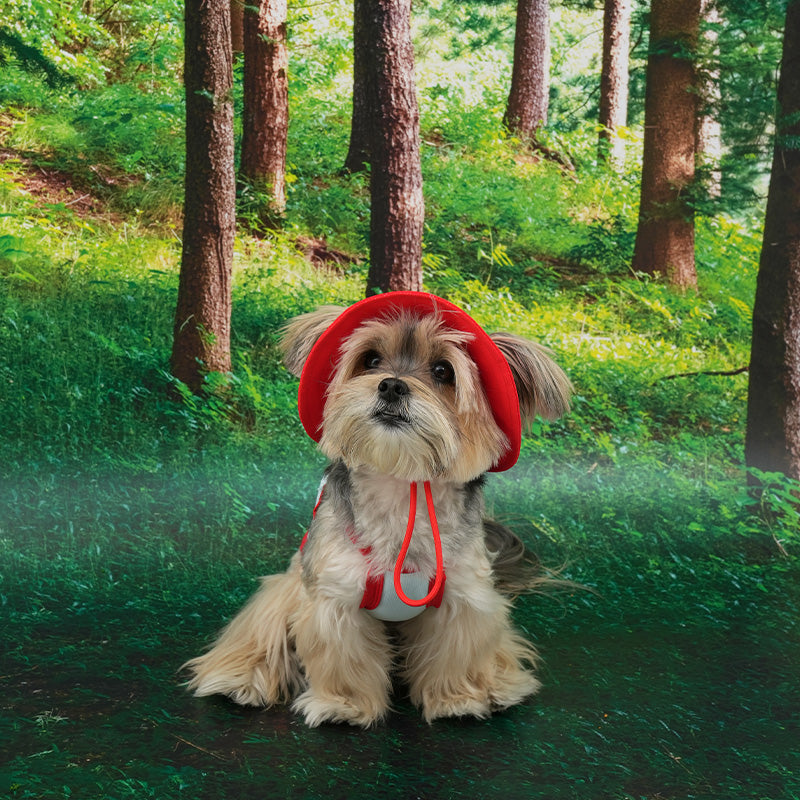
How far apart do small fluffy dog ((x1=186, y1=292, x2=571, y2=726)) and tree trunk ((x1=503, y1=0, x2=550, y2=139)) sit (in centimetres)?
819

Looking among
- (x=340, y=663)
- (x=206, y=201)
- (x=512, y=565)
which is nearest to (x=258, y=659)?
(x=340, y=663)

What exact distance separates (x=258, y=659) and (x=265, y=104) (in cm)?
558

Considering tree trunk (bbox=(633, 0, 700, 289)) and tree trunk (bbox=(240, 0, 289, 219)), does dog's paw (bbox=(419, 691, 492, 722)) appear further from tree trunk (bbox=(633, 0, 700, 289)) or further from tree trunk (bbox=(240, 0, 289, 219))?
tree trunk (bbox=(633, 0, 700, 289))

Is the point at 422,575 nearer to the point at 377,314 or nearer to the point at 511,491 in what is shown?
the point at 377,314

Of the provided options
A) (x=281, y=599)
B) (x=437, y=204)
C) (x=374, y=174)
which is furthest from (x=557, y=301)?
(x=281, y=599)

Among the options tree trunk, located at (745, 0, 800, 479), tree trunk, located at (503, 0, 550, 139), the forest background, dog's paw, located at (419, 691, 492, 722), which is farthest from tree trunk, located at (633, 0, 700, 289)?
dog's paw, located at (419, 691, 492, 722)

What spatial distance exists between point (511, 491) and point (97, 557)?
7.06 ft

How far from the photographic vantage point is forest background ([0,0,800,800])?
268 centimetres

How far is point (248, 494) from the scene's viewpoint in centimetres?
476

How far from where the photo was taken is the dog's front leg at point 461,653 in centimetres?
276

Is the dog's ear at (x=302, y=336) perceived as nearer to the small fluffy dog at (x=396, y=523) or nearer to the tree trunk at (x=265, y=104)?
the small fluffy dog at (x=396, y=523)

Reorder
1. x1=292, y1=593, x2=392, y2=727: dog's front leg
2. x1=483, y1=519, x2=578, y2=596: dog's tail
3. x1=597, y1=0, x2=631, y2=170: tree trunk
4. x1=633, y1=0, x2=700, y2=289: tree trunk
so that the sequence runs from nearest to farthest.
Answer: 1. x1=292, y1=593, x2=392, y2=727: dog's front leg
2. x1=483, y1=519, x2=578, y2=596: dog's tail
3. x1=633, y1=0, x2=700, y2=289: tree trunk
4. x1=597, y1=0, x2=631, y2=170: tree trunk

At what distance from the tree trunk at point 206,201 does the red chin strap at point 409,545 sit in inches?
120

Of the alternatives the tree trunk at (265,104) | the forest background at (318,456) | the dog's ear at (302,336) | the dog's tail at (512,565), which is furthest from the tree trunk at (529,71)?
the dog's ear at (302,336)
